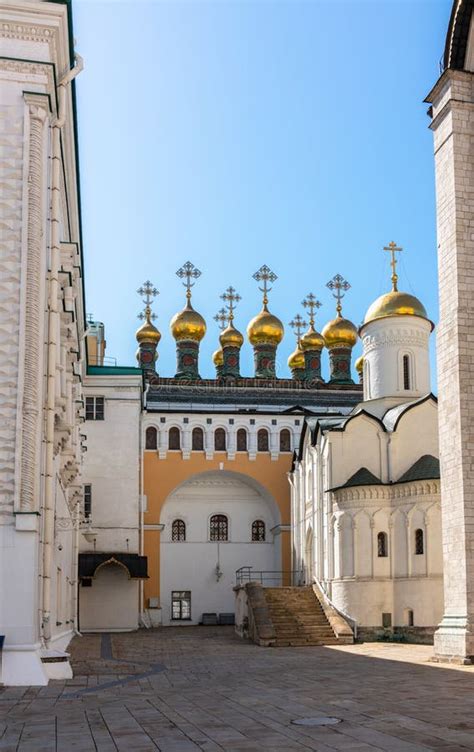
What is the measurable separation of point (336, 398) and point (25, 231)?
94.8ft

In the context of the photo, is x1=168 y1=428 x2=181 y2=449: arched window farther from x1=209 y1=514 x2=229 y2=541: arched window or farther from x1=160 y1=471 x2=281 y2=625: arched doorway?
x1=209 y1=514 x2=229 y2=541: arched window

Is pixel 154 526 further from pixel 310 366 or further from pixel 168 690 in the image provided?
pixel 168 690

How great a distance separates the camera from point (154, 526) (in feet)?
112

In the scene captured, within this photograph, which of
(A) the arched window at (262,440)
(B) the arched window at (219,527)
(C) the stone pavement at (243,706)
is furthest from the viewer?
(B) the arched window at (219,527)

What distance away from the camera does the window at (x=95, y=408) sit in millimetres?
31234

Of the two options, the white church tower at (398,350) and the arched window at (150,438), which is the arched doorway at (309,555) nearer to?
the white church tower at (398,350)

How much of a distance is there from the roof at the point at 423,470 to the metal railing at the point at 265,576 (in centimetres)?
1007

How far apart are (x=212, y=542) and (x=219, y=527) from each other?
2.32ft

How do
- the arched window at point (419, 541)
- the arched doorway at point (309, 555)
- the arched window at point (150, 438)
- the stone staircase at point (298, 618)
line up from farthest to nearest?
the arched window at point (150, 438), the arched doorway at point (309, 555), the arched window at point (419, 541), the stone staircase at point (298, 618)

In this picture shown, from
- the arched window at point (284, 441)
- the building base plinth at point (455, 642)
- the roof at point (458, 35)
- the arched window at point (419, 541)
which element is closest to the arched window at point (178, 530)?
the arched window at point (284, 441)

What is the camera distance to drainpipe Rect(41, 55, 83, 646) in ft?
45.2

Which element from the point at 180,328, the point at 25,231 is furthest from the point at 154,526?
the point at 25,231

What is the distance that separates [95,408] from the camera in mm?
31375

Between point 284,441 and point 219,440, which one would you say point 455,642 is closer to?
point 284,441
